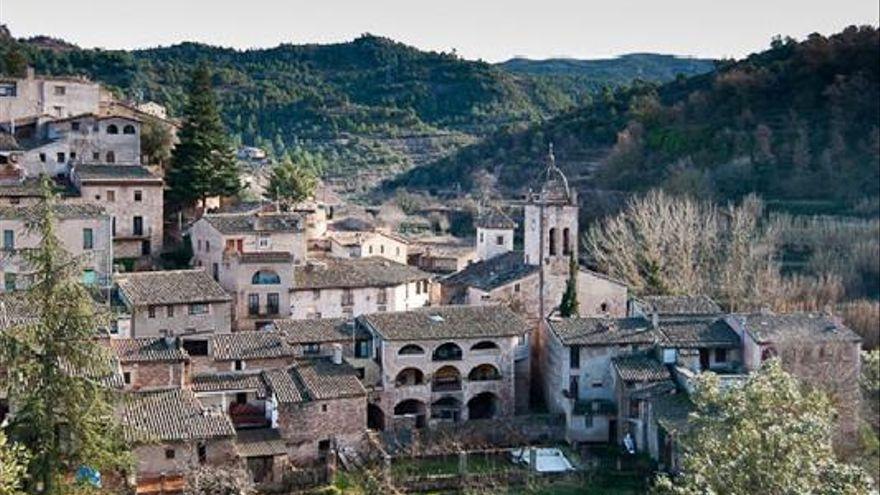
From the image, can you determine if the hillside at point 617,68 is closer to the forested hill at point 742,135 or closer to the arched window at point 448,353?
the forested hill at point 742,135

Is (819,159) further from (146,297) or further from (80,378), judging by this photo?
(80,378)

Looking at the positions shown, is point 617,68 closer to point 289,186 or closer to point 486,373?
point 289,186

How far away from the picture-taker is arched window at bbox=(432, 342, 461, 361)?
33250 millimetres

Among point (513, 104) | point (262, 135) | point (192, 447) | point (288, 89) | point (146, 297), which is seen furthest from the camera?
point (513, 104)

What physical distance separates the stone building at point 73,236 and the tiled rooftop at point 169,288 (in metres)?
0.80

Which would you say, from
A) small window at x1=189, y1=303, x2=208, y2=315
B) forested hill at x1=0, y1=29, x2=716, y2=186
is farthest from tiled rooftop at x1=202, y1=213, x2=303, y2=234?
forested hill at x1=0, y1=29, x2=716, y2=186

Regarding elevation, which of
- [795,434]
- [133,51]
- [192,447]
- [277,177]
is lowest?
[192,447]

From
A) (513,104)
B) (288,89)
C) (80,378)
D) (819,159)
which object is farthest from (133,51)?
(80,378)

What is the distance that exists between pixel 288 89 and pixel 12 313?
60707 mm

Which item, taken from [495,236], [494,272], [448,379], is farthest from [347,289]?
[495,236]

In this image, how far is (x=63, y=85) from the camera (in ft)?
149

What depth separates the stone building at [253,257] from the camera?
1399 inches

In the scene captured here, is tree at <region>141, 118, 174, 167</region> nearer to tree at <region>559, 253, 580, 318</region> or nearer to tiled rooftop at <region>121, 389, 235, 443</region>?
tree at <region>559, 253, 580, 318</region>

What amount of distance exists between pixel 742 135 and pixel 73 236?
1524 inches
